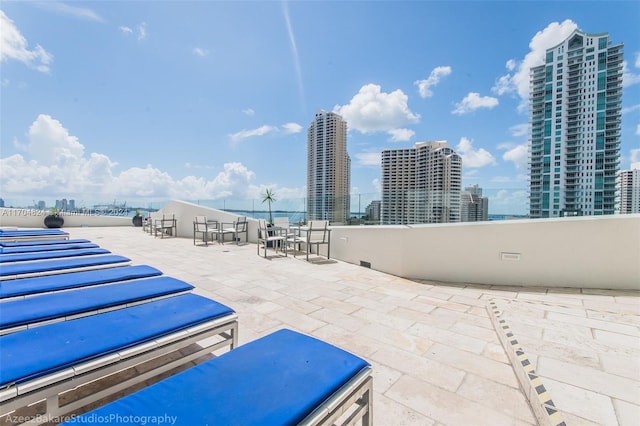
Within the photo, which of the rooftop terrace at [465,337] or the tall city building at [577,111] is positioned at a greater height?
the tall city building at [577,111]

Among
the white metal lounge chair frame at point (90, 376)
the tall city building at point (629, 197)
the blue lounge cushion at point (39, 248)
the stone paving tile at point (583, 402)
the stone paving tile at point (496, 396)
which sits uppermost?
the tall city building at point (629, 197)

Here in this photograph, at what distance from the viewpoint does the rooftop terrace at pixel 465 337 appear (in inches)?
64.6

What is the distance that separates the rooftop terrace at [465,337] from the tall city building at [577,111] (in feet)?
106

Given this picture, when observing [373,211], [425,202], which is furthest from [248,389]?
[373,211]

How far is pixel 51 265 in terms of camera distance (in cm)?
364

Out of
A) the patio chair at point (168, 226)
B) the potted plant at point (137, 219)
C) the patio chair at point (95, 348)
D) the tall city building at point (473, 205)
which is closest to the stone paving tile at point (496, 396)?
the patio chair at point (95, 348)

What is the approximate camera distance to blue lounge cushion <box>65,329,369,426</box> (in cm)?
104

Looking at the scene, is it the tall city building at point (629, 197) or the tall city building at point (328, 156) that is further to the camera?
the tall city building at point (328, 156)

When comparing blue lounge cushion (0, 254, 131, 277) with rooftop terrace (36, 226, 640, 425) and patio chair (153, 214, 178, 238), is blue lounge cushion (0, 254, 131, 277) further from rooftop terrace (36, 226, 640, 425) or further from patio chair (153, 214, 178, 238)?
patio chair (153, 214, 178, 238)

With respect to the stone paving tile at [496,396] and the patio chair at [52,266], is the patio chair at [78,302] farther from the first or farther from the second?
the stone paving tile at [496,396]

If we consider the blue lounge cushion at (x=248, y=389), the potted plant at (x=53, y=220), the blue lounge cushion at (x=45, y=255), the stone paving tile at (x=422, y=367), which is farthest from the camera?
the potted plant at (x=53, y=220)

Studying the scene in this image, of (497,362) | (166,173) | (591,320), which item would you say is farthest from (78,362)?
(166,173)

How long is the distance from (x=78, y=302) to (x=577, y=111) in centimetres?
4585

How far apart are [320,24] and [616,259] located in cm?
778
